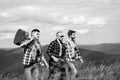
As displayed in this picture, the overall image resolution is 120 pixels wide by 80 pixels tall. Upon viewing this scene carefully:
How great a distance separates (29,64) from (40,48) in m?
0.56

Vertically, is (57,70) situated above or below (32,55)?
below

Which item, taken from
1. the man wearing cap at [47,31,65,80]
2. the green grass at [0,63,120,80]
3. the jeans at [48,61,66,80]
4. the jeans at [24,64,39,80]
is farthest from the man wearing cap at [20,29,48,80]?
the green grass at [0,63,120,80]

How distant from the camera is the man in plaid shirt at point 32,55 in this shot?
33.6 ft

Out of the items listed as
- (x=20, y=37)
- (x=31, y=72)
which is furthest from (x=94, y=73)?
(x=20, y=37)

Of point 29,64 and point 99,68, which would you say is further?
point 99,68

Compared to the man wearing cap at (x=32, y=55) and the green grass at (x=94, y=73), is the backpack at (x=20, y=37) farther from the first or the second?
the green grass at (x=94, y=73)

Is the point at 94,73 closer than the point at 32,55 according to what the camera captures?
No

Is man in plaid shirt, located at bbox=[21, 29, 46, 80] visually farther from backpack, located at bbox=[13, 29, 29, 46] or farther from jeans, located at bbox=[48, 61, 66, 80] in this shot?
jeans, located at bbox=[48, 61, 66, 80]

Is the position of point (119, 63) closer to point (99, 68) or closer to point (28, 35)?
point (99, 68)

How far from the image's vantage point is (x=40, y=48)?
10523 millimetres

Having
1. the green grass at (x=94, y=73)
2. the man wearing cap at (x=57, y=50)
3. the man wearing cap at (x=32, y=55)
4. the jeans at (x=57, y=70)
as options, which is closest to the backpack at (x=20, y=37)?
the man wearing cap at (x=32, y=55)

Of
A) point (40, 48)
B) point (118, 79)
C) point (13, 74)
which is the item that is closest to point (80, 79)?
point (118, 79)

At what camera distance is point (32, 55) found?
10.3 metres

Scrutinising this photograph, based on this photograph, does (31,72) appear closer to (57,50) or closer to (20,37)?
(20,37)
